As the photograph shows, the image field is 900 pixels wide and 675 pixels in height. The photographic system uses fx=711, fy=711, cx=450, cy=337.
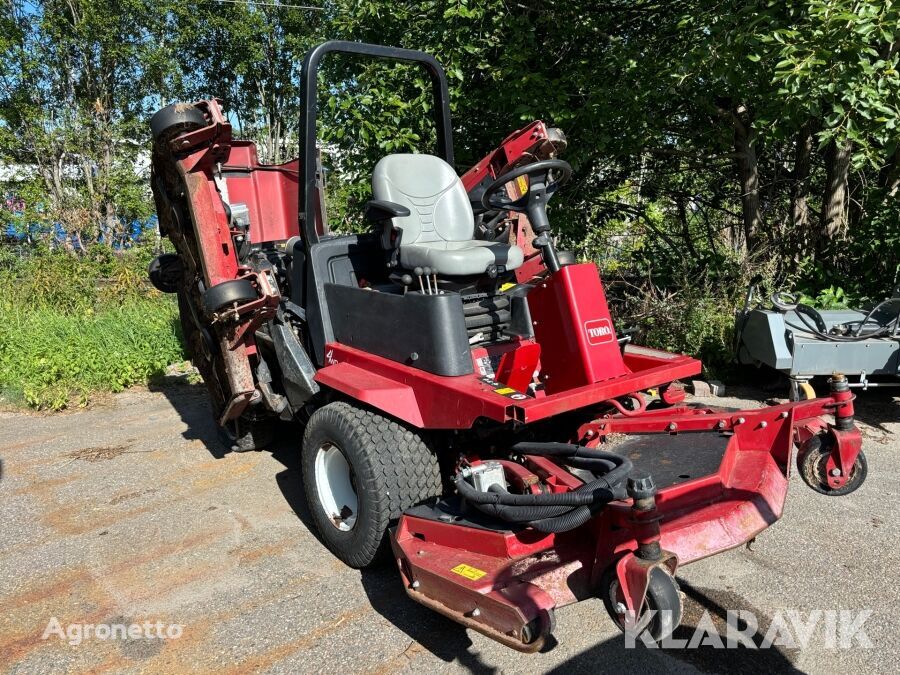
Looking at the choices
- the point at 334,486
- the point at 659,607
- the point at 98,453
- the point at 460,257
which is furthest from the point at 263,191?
the point at 659,607

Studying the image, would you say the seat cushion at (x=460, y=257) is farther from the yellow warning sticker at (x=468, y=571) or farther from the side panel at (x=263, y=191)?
the side panel at (x=263, y=191)

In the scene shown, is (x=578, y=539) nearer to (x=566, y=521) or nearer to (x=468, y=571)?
(x=566, y=521)

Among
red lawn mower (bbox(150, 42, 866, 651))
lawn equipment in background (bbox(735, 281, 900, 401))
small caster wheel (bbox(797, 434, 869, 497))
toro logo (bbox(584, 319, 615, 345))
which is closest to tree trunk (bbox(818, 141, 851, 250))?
lawn equipment in background (bbox(735, 281, 900, 401))

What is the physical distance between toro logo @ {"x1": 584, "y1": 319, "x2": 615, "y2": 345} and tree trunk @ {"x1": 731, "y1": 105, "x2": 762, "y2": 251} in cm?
485

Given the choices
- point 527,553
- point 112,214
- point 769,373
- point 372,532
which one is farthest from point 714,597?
point 112,214

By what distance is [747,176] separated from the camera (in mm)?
7227

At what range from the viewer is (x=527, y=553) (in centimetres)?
244

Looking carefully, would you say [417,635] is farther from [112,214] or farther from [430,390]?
[112,214]

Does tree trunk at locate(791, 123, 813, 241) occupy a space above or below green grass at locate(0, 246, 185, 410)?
above

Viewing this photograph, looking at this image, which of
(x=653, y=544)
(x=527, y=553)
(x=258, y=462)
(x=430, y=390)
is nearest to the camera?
(x=653, y=544)

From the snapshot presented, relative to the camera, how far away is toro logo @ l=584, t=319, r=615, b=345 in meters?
2.96

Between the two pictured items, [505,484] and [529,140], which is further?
[529,140]

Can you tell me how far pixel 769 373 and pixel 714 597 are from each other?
338cm

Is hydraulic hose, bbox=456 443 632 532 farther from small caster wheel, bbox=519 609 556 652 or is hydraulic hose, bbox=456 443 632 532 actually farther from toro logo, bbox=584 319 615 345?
toro logo, bbox=584 319 615 345
